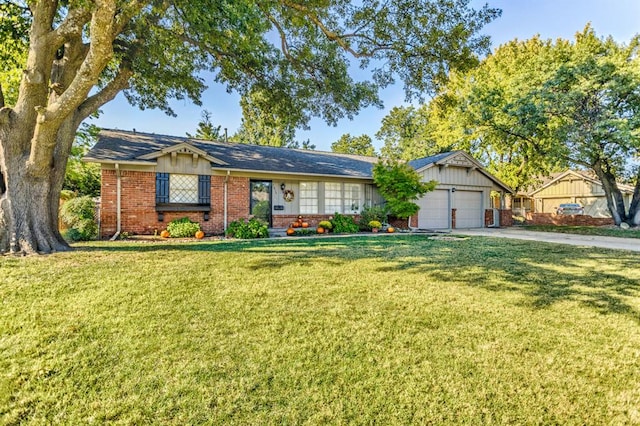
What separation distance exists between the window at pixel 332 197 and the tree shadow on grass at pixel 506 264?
5.07m

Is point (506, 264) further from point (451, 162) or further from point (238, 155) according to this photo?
point (238, 155)

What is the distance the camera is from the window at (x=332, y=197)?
1355 cm

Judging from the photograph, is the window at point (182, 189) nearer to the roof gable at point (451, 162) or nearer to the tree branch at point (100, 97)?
the tree branch at point (100, 97)

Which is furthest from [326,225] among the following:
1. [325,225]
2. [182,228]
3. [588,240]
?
[588,240]

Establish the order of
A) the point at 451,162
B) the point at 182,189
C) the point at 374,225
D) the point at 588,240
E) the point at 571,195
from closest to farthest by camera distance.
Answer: the point at 588,240 → the point at 182,189 → the point at 374,225 → the point at 451,162 → the point at 571,195

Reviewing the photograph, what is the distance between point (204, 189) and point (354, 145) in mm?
32127

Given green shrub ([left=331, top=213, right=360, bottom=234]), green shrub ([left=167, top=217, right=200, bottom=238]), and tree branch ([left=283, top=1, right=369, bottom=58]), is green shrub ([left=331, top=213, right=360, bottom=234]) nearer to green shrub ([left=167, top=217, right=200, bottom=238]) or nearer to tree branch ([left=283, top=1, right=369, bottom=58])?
green shrub ([left=167, top=217, right=200, bottom=238])

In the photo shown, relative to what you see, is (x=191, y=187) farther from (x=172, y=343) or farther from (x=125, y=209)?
(x=172, y=343)

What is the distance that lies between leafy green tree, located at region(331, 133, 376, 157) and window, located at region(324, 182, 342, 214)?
87.7ft

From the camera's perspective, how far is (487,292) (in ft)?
14.4

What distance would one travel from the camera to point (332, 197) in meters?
13.7

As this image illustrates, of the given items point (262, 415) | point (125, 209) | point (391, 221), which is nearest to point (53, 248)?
point (125, 209)

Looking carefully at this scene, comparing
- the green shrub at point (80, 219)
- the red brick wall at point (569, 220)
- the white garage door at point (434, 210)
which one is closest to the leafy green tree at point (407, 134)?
the red brick wall at point (569, 220)

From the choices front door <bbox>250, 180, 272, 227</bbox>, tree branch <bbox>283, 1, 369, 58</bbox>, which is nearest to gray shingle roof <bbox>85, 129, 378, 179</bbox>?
front door <bbox>250, 180, 272, 227</bbox>
